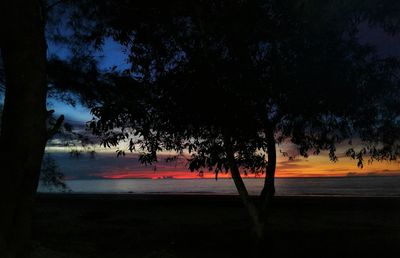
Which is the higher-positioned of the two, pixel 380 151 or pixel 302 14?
pixel 302 14

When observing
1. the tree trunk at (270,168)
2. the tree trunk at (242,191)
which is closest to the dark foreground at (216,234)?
the tree trunk at (242,191)

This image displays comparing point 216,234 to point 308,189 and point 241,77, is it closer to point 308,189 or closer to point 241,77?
point 241,77

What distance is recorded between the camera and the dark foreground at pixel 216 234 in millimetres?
15820

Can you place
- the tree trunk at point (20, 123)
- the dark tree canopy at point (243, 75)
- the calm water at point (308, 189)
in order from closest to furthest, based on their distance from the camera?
the tree trunk at point (20, 123) < the dark tree canopy at point (243, 75) < the calm water at point (308, 189)

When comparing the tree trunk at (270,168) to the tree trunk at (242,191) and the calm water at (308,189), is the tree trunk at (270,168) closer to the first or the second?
the tree trunk at (242,191)

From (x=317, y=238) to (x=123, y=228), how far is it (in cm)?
889

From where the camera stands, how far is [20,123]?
6250 mm

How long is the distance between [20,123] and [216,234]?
1545cm

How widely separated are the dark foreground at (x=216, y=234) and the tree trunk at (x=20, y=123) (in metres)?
6.20

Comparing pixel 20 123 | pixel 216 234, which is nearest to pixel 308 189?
pixel 216 234

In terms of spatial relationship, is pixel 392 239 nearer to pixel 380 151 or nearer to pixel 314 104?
pixel 380 151

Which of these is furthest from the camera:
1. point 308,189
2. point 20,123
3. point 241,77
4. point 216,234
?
point 308,189

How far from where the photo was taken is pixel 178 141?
14.3 metres

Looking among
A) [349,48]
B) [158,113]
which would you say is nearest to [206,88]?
[158,113]
